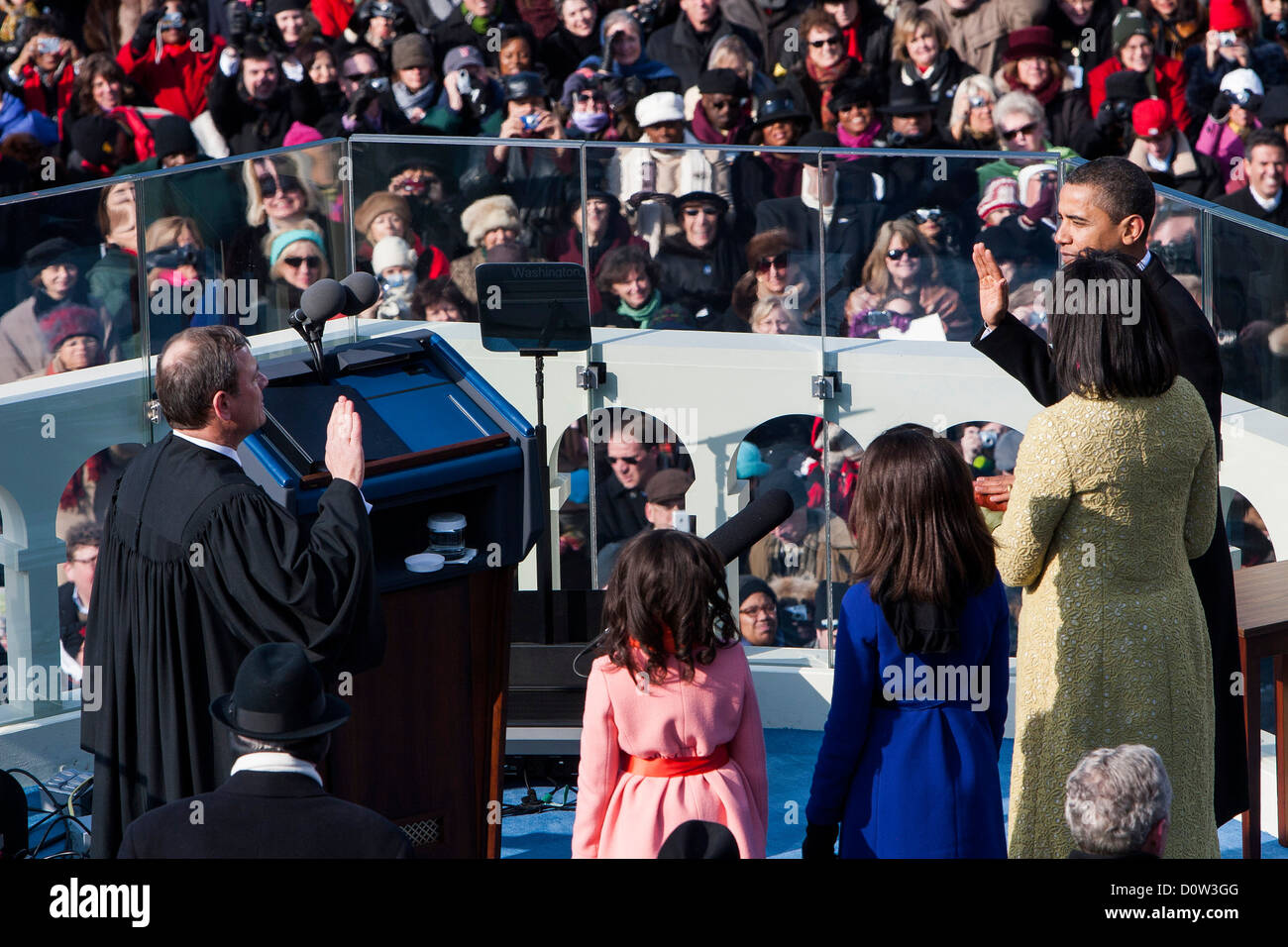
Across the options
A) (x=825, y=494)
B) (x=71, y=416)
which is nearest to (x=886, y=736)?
(x=825, y=494)

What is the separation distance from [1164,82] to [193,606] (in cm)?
649

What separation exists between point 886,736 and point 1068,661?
1.46 feet

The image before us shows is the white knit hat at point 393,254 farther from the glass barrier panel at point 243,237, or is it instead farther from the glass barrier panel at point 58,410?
the glass barrier panel at point 58,410

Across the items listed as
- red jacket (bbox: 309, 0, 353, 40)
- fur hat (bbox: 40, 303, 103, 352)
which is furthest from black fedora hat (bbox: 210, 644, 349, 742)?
red jacket (bbox: 309, 0, 353, 40)

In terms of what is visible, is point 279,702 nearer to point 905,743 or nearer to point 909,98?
point 905,743

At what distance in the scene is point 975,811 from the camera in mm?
3291

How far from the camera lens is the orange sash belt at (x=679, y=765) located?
333 centimetres

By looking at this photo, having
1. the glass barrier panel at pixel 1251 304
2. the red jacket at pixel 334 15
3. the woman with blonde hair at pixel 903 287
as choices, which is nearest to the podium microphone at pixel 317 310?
the woman with blonde hair at pixel 903 287

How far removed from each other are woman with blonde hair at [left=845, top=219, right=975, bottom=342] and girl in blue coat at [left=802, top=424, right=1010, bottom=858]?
3.01m

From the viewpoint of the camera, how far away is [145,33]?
31.0 feet

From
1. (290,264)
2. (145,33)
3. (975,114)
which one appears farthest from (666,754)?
(145,33)

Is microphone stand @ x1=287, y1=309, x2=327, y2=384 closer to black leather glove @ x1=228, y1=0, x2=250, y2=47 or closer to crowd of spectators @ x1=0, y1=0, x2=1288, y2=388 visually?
crowd of spectators @ x1=0, y1=0, x2=1288, y2=388

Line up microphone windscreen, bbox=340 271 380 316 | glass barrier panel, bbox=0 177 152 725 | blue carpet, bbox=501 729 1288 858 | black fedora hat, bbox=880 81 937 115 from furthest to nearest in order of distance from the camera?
black fedora hat, bbox=880 81 937 115 < glass barrier panel, bbox=0 177 152 725 < blue carpet, bbox=501 729 1288 858 < microphone windscreen, bbox=340 271 380 316

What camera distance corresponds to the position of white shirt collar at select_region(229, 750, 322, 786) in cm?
265
